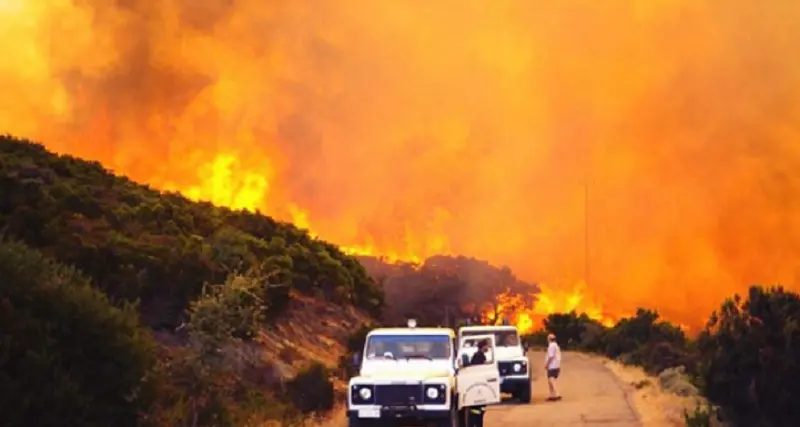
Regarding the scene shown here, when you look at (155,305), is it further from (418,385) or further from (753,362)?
(753,362)

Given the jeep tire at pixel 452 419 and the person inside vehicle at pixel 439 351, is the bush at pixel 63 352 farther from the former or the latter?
the person inside vehicle at pixel 439 351

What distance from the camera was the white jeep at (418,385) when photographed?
17938 millimetres

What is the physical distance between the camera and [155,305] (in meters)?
29.5

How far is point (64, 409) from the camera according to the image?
36.4 ft

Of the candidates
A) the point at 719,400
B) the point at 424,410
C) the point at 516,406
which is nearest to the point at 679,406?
the point at 516,406

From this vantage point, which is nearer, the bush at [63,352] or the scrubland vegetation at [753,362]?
the bush at [63,352]

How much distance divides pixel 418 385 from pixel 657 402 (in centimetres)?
1201

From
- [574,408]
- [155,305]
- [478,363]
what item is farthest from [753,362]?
[155,305]

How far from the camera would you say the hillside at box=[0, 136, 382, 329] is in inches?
1155

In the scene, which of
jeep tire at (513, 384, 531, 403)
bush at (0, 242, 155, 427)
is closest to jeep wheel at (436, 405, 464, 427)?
bush at (0, 242, 155, 427)

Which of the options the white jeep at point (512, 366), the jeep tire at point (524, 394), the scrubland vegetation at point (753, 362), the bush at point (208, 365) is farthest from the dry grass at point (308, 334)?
the scrubland vegetation at point (753, 362)

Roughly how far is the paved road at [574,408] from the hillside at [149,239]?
9531mm

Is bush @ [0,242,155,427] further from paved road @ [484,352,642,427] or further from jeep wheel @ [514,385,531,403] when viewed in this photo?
jeep wheel @ [514,385,531,403]

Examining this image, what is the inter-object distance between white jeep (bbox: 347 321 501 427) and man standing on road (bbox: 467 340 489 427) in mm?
164
